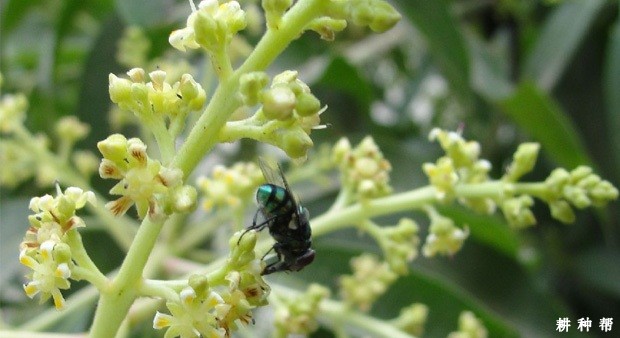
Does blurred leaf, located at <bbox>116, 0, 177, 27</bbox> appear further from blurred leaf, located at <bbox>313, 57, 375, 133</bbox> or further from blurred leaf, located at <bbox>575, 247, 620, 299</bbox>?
blurred leaf, located at <bbox>575, 247, 620, 299</bbox>

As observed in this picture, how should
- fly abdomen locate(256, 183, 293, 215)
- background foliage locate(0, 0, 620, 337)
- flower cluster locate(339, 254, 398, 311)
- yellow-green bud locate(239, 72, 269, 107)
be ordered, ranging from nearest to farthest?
yellow-green bud locate(239, 72, 269, 107), fly abdomen locate(256, 183, 293, 215), flower cluster locate(339, 254, 398, 311), background foliage locate(0, 0, 620, 337)

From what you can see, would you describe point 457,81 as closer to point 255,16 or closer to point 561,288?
point 255,16

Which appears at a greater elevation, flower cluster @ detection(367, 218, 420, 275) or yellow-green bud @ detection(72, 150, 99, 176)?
yellow-green bud @ detection(72, 150, 99, 176)

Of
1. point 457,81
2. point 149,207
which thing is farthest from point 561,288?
point 149,207

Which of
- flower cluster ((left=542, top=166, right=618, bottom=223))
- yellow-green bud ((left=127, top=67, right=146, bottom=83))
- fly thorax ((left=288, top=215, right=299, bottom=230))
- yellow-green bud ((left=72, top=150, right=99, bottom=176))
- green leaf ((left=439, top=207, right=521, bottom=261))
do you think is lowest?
yellow-green bud ((left=127, top=67, right=146, bottom=83))

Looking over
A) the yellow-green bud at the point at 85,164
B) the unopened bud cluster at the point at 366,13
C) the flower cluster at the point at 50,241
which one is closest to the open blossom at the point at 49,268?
the flower cluster at the point at 50,241

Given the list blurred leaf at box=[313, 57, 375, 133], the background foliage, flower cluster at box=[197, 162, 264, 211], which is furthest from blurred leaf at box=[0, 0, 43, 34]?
flower cluster at box=[197, 162, 264, 211]

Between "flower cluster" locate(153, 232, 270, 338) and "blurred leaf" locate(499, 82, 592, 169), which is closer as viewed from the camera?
"flower cluster" locate(153, 232, 270, 338)
